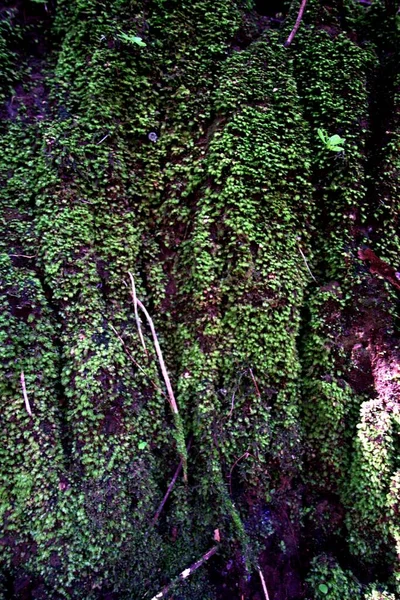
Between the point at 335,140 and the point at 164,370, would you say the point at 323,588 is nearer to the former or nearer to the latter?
the point at 164,370

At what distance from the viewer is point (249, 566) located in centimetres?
233

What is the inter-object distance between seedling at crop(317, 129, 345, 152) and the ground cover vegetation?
2 cm

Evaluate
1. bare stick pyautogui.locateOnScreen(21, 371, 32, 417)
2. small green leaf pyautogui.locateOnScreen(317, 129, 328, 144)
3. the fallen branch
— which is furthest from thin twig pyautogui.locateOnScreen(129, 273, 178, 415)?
small green leaf pyautogui.locateOnScreen(317, 129, 328, 144)

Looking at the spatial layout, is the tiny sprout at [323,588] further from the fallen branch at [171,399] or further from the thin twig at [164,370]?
the thin twig at [164,370]

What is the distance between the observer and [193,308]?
2660 millimetres

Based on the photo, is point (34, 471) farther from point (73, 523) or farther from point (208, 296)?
point (208, 296)

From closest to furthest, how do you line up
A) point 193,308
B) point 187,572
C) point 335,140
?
point 187,572 → point 193,308 → point 335,140

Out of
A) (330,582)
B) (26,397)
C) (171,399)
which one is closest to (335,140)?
(171,399)

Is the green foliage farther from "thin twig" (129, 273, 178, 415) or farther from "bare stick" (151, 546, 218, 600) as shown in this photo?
"thin twig" (129, 273, 178, 415)

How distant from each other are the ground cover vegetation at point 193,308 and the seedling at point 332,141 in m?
A: 0.02

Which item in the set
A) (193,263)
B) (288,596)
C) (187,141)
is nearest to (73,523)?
(288,596)

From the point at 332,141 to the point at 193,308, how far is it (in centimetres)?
171

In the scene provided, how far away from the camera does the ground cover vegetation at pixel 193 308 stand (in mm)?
2248

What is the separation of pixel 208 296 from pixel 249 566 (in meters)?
1.82
